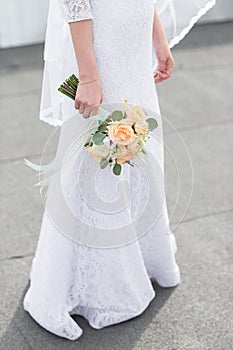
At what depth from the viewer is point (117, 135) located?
192 cm

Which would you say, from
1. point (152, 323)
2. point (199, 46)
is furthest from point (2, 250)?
point (199, 46)

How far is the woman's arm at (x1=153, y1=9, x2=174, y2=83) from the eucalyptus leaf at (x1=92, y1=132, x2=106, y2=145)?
1.58 feet

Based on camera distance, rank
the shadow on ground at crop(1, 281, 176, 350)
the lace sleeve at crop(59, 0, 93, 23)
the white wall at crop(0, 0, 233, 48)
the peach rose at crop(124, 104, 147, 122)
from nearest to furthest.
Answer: the lace sleeve at crop(59, 0, 93, 23)
the peach rose at crop(124, 104, 147, 122)
the shadow on ground at crop(1, 281, 176, 350)
the white wall at crop(0, 0, 233, 48)

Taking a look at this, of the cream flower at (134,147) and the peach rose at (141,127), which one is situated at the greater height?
the peach rose at (141,127)

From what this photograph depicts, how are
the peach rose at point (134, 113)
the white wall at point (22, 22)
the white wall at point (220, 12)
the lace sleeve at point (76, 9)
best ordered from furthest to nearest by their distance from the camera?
the white wall at point (220, 12)
the white wall at point (22, 22)
the peach rose at point (134, 113)
the lace sleeve at point (76, 9)

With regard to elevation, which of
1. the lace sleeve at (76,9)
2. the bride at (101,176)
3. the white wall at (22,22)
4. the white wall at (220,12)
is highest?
the lace sleeve at (76,9)

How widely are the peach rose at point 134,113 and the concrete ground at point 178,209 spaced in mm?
219

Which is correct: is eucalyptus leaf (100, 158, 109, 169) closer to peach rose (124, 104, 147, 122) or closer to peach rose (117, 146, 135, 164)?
peach rose (117, 146, 135, 164)

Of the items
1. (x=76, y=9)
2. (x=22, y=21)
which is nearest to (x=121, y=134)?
(x=76, y=9)

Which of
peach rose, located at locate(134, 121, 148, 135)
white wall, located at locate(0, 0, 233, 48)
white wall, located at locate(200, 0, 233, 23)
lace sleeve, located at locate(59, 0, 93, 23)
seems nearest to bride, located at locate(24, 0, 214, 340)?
lace sleeve, located at locate(59, 0, 93, 23)

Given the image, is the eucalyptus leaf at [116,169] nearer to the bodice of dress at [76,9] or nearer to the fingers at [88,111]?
the fingers at [88,111]

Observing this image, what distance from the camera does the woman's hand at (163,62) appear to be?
7.54 feet

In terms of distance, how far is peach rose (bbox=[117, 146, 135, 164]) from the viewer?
1.95 metres

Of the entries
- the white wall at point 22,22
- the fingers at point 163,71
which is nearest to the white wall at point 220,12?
the white wall at point 22,22
